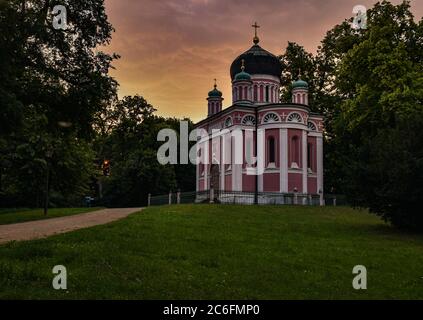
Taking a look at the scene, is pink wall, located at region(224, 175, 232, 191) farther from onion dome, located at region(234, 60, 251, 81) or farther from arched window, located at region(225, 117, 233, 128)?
onion dome, located at region(234, 60, 251, 81)

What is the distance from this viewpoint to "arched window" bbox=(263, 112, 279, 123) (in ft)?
139

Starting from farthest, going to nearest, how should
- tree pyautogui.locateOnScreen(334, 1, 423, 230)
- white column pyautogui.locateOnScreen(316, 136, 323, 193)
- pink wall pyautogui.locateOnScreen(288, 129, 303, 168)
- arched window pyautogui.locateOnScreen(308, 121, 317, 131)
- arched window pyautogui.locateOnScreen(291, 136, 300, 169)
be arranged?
Result: arched window pyautogui.locateOnScreen(308, 121, 317, 131) → white column pyautogui.locateOnScreen(316, 136, 323, 193) → arched window pyautogui.locateOnScreen(291, 136, 300, 169) → pink wall pyautogui.locateOnScreen(288, 129, 303, 168) → tree pyautogui.locateOnScreen(334, 1, 423, 230)

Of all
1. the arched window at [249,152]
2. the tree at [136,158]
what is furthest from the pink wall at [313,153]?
the tree at [136,158]

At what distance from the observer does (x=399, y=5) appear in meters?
33.7

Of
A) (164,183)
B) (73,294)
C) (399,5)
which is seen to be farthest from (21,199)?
(73,294)

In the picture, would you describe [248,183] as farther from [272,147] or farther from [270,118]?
[270,118]

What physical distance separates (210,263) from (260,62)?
3878 cm

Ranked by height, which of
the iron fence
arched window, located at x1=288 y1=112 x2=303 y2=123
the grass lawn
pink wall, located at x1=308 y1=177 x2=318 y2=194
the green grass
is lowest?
the grass lawn

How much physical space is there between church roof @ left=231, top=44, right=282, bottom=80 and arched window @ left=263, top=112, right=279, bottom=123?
23.8 feet

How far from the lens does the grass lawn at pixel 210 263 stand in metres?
9.63

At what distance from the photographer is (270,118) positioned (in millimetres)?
42906

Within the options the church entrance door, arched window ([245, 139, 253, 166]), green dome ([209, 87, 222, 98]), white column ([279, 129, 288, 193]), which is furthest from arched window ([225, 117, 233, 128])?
green dome ([209, 87, 222, 98])

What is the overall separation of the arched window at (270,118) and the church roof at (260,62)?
7.27 m

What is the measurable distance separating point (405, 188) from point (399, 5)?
720 inches
